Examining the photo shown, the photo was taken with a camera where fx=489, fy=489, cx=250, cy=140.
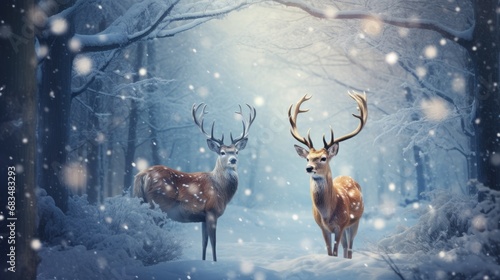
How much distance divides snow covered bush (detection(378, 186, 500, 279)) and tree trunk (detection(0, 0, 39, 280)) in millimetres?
4227

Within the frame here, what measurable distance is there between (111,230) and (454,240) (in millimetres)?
5102

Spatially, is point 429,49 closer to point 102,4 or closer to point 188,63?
point 102,4

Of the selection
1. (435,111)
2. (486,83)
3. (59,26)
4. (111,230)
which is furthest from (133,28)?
(435,111)

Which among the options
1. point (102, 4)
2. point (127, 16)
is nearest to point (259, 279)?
point (127, 16)

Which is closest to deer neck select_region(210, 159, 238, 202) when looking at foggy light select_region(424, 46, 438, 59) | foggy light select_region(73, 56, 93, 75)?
foggy light select_region(73, 56, 93, 75)

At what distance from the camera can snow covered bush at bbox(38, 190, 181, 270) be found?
7.33 m

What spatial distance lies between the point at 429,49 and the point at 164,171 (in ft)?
23.2

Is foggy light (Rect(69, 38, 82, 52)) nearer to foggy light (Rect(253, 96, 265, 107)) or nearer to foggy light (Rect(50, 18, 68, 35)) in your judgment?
foggy light (Rect(50, 18, 68, 35))

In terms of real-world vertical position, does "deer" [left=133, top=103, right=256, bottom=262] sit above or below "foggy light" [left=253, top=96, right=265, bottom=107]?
below

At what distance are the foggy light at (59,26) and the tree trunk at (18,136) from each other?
9.51ft

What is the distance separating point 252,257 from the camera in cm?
960

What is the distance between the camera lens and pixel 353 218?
7.64 m

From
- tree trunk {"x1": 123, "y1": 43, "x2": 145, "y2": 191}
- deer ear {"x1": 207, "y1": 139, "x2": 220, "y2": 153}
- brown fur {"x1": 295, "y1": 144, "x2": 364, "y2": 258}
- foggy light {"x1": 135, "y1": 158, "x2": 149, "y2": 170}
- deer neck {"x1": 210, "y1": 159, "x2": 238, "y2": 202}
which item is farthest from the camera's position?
foggy light {"x1": 135, "y1": 158, "x2": 149, "y2": 170}

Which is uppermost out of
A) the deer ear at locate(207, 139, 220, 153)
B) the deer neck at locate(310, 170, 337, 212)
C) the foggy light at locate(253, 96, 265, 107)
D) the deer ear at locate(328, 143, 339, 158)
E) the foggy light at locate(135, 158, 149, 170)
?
the foggy light at locate(253, 96, 265, 107)
